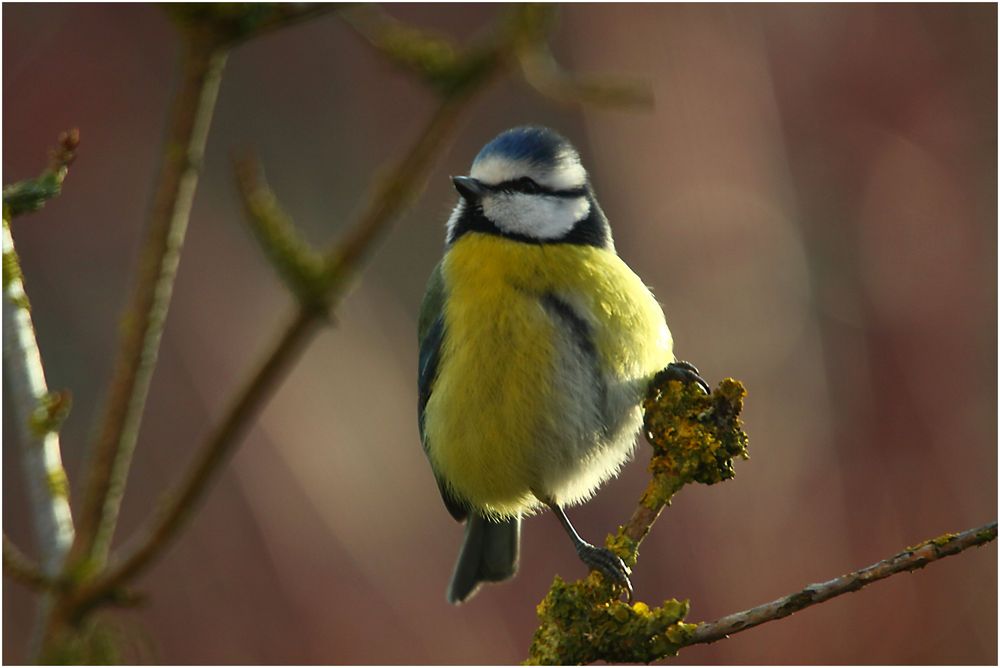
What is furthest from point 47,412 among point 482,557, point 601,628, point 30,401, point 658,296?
point 658,296

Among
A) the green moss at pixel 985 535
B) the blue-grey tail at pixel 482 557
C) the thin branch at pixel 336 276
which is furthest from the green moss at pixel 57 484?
the blue-grey tail at pixel 482 557

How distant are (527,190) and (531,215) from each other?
6cm

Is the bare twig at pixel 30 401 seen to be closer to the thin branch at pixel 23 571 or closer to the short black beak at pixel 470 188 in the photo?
the thin branch at pixel 23 571

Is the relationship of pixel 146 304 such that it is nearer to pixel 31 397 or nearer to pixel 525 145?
pixel 31 397

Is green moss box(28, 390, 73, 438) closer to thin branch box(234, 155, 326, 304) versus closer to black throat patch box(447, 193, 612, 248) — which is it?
thin branch box(234, 155, 326, 304)

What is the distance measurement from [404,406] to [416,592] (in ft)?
2.64

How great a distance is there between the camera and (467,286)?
226 cm

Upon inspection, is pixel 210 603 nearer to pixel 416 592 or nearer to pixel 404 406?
pixel 416 592

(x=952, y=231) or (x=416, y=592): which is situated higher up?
(x=952, y=231)

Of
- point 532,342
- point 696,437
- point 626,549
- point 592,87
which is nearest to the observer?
point 592,87

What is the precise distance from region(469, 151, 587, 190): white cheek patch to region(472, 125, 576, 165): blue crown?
0.04 ft

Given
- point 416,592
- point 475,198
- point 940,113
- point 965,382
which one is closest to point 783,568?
point 965,382

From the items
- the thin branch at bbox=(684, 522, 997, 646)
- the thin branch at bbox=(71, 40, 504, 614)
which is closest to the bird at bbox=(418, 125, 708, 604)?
the thin branch at bbox=(684, 522, 997, 646)

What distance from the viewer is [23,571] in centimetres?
96
